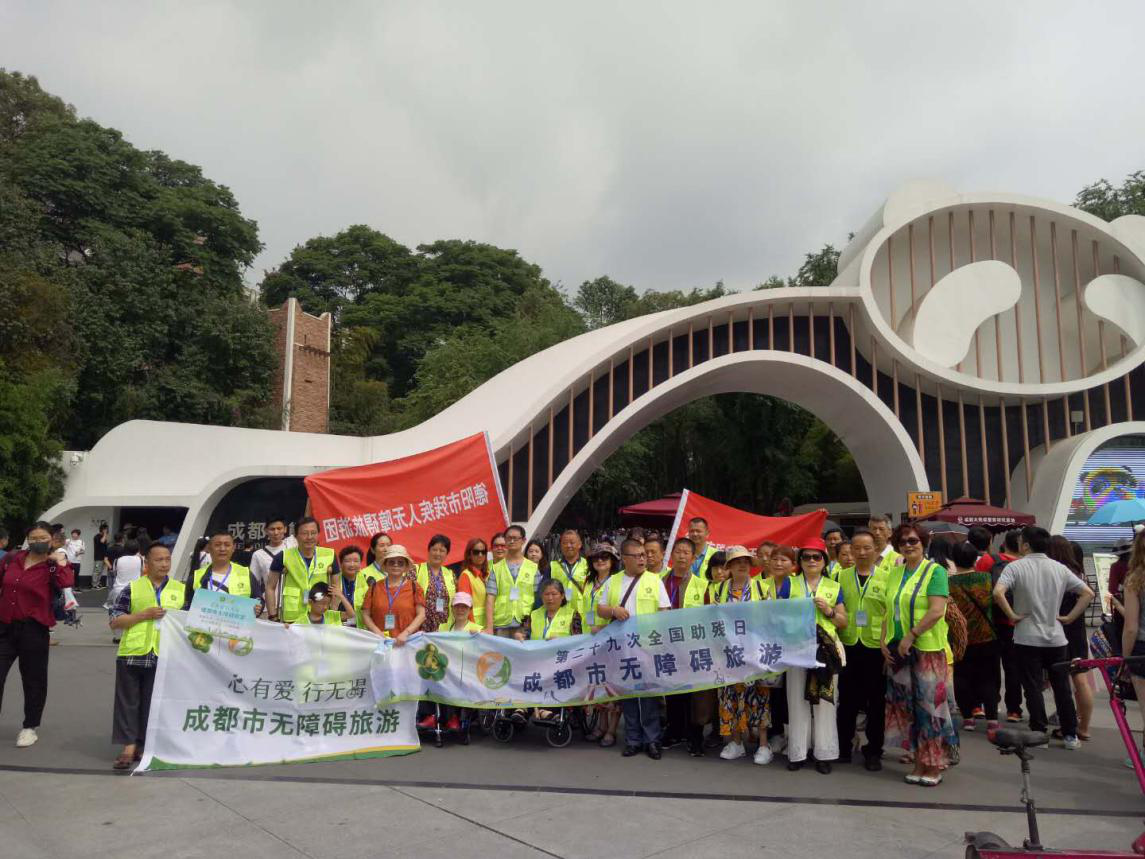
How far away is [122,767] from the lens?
511 centimetres

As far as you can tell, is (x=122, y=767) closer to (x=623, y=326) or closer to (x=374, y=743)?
(x=374, y=743)

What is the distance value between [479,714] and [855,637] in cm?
270

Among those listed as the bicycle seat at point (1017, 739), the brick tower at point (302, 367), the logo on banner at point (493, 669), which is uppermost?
the brick tower at point (302, 367)

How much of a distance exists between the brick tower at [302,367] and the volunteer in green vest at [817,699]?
951 inches

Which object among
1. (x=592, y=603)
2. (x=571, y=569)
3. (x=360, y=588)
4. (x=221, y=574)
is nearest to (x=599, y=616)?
(x=592, y=603)

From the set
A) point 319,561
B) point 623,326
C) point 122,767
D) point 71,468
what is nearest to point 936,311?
point 623,326

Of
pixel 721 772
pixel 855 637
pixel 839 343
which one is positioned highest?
pixel 839 343

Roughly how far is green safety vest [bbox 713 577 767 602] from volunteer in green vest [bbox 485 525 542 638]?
1.41 m

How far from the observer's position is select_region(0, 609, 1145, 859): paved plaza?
12.7 feet

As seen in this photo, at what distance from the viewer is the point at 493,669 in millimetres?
5680

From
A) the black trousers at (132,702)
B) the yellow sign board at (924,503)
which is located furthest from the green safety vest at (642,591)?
the yellow sign board at (924,503)

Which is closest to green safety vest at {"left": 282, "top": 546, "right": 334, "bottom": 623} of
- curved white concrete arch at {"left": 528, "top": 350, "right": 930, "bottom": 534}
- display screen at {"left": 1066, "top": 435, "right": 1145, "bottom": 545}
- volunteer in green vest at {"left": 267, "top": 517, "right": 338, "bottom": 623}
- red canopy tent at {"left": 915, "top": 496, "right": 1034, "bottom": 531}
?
volunteer in green vest at {"left": 267, "top": 517, "right": 338, "bottom": 623}

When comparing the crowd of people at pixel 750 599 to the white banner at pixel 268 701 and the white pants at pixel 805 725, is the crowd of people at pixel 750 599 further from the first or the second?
the white banner at pixel 268 701

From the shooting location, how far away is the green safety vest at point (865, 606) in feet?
16.8
